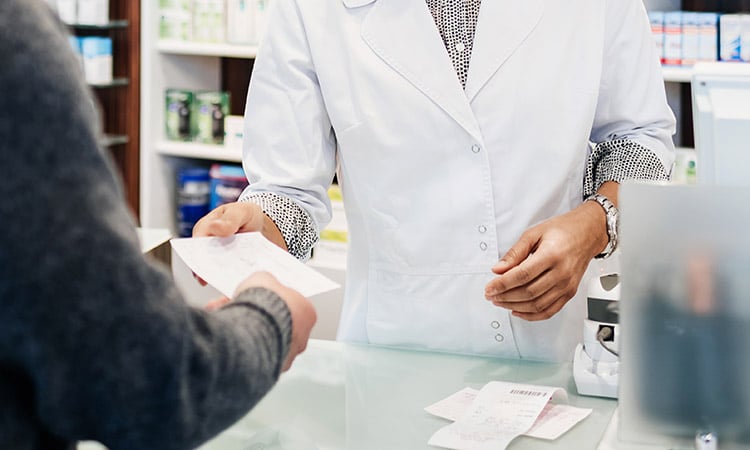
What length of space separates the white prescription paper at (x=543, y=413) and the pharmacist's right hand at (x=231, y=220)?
15.6 inches

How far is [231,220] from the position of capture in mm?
1511

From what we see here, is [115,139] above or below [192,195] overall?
above

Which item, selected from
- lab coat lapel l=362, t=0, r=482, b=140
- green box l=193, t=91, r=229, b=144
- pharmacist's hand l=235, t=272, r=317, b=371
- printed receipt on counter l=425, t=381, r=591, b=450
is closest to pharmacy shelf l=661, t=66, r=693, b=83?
lab coat lapel l=362, t=0, r=482, b=140

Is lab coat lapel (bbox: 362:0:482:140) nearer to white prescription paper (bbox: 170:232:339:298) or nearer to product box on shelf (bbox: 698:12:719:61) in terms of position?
white prescription paper (bbox: 170:232:339:298)

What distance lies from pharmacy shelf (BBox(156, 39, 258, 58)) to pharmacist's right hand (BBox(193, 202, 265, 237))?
6.80 feet

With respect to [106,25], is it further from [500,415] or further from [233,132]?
[500,415]

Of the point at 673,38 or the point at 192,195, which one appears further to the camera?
the point at 192,195

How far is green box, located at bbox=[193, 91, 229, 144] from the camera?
3.85 m

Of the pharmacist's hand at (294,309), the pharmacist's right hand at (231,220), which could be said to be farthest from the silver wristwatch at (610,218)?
the pharmacist's hand at (294,309)

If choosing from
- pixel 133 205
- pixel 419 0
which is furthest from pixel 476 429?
pixel 133 205

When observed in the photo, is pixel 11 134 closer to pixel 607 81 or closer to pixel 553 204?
pixel 553 204

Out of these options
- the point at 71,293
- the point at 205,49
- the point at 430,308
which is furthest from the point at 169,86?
the point at 71,293

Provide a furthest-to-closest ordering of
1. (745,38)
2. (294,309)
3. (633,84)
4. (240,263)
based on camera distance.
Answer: (745,38) → (633,84) → (240,263) → (294,309)

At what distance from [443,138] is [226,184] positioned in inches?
83.4
